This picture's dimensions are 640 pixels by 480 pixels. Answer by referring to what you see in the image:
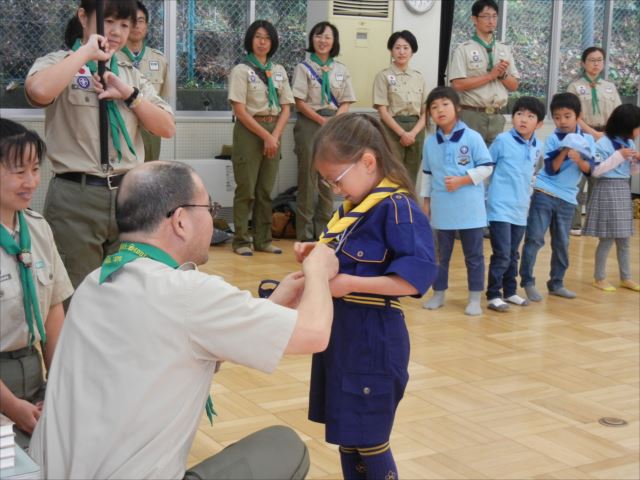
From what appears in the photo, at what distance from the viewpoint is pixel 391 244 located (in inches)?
91.9

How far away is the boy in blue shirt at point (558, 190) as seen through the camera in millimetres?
5734

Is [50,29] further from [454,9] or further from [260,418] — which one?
[260,418]

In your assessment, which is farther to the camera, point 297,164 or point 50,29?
point 297,164

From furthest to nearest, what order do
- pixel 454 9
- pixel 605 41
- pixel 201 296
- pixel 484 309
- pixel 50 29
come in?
pixel 605 41 < pixel 454 9 < pixel 50 29 < pixel 484 309 < pixel 201 296

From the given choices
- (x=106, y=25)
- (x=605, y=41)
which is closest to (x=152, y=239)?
(x=106, y=25)

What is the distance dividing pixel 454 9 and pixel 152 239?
7632mm

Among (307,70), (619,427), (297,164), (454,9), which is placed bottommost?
(619,427)

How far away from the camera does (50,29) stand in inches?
286

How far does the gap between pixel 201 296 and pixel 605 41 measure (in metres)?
9.26

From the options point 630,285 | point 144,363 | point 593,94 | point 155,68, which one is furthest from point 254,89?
point 144,363

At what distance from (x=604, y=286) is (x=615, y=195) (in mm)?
588

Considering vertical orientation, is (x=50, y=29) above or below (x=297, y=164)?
above

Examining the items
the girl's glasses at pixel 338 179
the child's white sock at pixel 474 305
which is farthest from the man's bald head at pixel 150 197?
the child's white sock at pixel 474 305

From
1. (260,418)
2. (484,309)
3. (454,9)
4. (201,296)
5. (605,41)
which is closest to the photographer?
(201,296)
